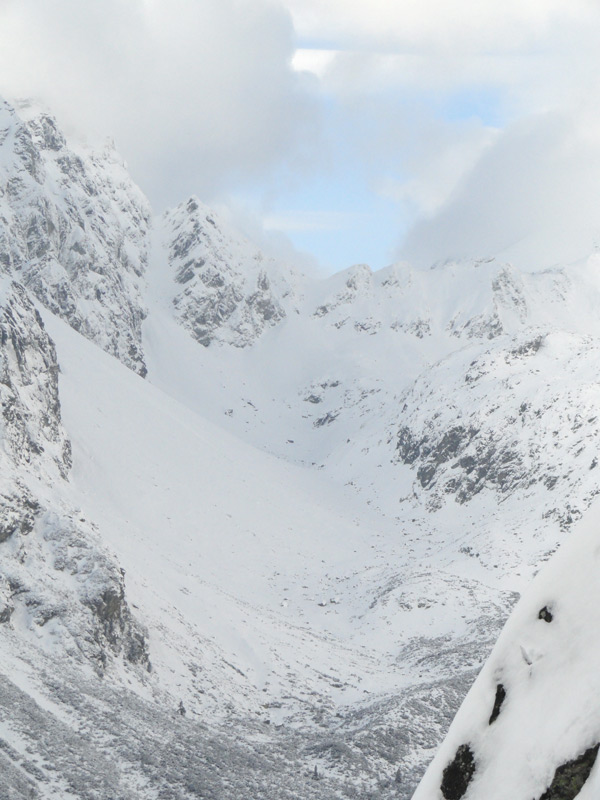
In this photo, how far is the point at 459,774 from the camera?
17.2 ft

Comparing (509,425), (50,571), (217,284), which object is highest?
(217,284)

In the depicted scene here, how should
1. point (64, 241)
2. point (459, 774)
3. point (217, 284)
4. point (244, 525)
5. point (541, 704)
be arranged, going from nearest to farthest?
point (541, 704)
point (459, 774)
point (244, 525)
point (64, 241)
point (217, 284)

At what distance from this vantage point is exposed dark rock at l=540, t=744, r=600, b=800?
4508 mm

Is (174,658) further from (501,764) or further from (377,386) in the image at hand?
(377,386)

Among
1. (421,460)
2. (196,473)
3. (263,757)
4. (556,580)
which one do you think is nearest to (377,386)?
(421,460)

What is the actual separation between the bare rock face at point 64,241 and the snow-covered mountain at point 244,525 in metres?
0.62

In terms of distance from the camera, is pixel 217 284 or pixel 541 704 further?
pixel 217 284

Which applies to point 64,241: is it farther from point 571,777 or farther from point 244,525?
point 571,777

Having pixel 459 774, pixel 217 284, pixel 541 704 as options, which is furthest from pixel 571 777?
pixel 217 284

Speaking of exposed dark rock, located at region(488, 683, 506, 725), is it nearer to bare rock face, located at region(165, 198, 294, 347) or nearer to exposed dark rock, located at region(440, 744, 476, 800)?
exposed dark rock, located at region(440, 744, 476, 800)

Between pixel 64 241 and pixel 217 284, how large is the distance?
4654 centimetres

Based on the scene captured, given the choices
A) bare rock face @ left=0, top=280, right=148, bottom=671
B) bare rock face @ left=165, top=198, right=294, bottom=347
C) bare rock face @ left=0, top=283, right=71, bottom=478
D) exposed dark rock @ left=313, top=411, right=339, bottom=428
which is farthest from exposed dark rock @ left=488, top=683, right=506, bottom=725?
bare rock face @ left=165, top=198, right=294, bottom=347

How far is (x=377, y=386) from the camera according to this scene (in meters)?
147

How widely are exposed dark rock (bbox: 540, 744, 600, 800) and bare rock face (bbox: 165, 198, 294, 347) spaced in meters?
163
